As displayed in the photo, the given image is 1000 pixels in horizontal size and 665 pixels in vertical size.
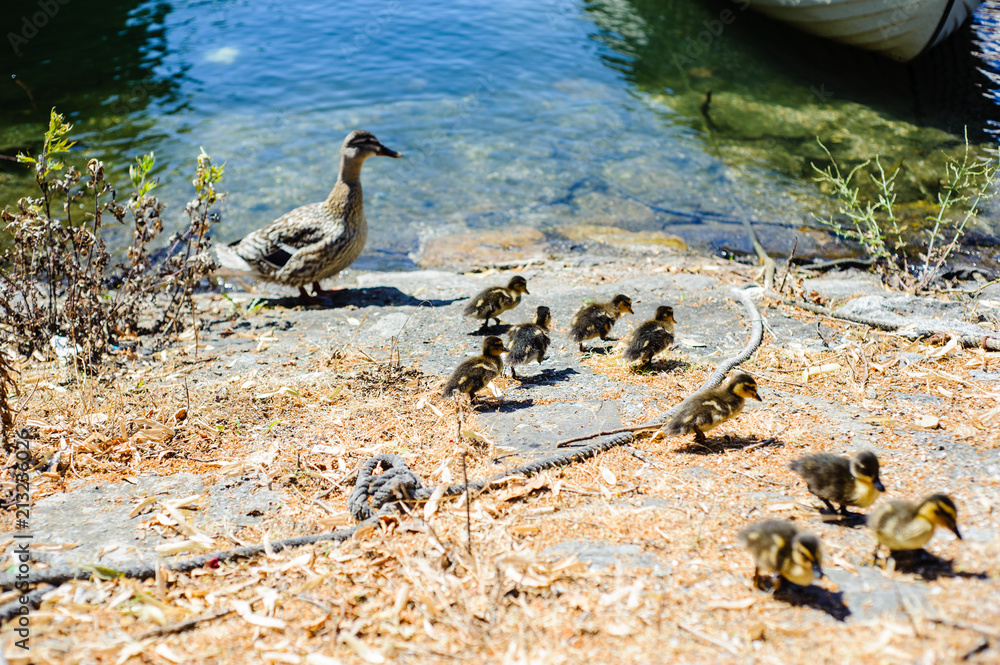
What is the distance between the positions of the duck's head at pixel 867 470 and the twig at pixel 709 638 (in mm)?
1151

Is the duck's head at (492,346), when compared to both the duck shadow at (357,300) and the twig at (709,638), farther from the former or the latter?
the twig at (709,638)

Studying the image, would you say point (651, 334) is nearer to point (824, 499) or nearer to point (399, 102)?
point (824, 499)

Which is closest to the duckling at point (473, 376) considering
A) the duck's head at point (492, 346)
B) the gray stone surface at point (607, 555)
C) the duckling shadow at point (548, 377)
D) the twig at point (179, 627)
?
the duck's head at point (492, 346)

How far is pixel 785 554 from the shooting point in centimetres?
286

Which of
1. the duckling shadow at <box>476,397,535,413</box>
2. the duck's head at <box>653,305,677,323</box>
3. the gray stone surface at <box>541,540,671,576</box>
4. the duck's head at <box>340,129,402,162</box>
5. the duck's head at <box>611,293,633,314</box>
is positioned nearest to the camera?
the gray stone surface at <box>541,540,671,576</box>

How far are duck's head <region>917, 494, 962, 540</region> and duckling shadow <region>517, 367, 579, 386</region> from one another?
2.79m

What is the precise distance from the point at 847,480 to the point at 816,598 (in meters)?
0.65

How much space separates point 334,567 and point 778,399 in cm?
313

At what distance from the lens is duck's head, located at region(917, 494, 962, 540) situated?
2.95m

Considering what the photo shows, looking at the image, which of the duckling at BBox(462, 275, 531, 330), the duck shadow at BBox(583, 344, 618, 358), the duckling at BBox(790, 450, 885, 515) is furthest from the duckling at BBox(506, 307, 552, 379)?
the duckling at BBox(790, 450, 885, 515)

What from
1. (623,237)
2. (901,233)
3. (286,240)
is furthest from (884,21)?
(286,240)

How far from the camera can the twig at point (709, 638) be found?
2674mm

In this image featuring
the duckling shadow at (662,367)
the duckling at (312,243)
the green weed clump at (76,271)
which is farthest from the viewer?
the duckling at (312,243)

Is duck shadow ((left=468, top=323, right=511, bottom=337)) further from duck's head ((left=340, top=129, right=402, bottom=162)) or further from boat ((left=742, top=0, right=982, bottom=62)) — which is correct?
boat ((left=742, top=0, right=982, bottom=62))
